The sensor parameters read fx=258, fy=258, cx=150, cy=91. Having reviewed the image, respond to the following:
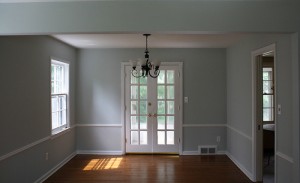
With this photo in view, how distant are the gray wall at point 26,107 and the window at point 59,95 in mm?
280

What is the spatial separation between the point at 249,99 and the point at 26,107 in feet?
11.5

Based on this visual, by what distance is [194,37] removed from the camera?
→ 451 cm

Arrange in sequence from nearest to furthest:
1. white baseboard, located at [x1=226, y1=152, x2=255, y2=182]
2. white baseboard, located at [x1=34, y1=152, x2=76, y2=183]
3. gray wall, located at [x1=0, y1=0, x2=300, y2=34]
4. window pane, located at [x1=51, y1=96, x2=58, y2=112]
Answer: gray wall, located at [x1=0, y1=0, x2=300, y2=34] < white baseboard, located at [x1=34, y1=152, x2=76, y2=183] < white baseboard, located at [x1=226, y1=152, x2=255, y2=182] < window pane, located at [x1=51, y1=96, x2=58, y2=112]

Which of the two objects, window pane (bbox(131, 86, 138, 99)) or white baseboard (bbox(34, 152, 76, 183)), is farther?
window pane (bbox(131, 86, 138, 99))

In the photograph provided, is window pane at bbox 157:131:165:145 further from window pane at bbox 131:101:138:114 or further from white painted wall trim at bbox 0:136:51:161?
white painted wall trim at bbox 0:136:51:161

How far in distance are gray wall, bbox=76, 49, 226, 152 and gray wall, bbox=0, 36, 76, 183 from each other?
1099 mm

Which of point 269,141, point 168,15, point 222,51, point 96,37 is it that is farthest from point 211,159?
point 168,15

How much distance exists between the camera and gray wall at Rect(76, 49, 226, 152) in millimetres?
5793

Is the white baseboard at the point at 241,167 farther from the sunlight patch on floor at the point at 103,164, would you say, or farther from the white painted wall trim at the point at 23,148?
the white painted wall trim at the point at 23,148

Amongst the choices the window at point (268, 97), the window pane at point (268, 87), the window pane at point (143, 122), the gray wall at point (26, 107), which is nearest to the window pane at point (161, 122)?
the window pane at point (143, 122)

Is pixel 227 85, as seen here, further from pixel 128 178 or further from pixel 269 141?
pixel 128 178

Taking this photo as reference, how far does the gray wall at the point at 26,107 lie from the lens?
3.16m

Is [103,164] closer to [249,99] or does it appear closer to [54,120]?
[54,120]

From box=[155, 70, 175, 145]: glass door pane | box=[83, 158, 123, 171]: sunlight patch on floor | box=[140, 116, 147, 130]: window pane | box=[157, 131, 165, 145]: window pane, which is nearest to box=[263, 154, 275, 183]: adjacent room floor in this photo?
box=[155, 70, 175, 145]: glass door pane
